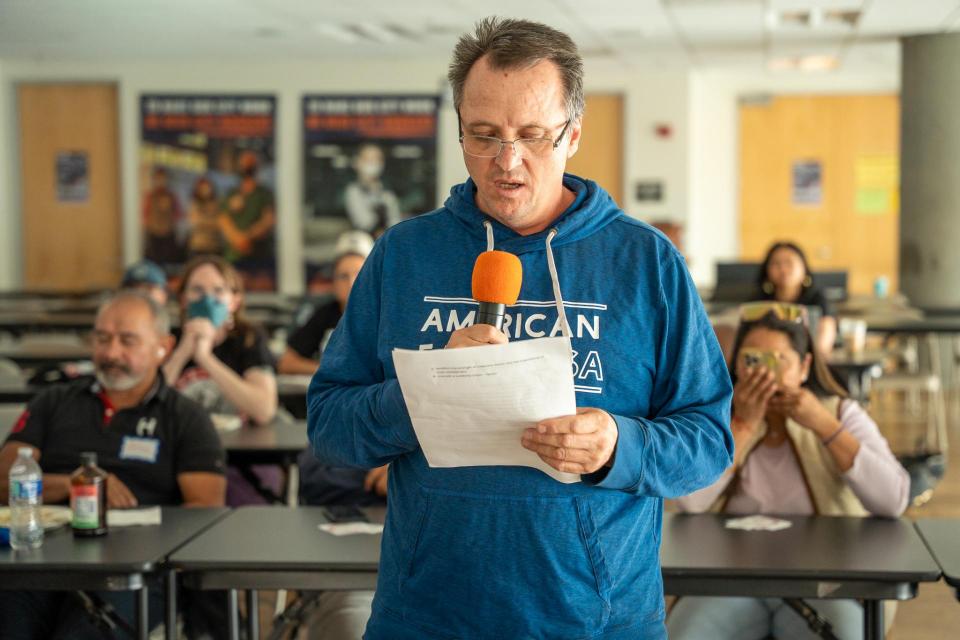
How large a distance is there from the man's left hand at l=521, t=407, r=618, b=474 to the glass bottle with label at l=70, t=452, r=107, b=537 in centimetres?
160

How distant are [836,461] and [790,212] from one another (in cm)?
1286

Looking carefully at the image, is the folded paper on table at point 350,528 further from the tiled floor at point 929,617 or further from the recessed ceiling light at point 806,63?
the recessed ceiling light at point 806,63

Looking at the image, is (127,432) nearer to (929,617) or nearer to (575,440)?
(575,440)

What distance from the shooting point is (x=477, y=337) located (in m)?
1.38

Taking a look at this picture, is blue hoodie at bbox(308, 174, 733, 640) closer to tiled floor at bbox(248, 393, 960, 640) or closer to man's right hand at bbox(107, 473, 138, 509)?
tiled floor at bbox(248, 393, 960, 640)

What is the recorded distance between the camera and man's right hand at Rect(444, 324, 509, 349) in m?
1.38

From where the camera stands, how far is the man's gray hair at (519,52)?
1.51 m

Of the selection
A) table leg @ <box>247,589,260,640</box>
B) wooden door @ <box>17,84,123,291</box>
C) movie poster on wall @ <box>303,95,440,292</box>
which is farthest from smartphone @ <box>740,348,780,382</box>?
wooden door @ <box>17,84,123,291</box>

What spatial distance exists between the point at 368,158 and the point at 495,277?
11.8 meters

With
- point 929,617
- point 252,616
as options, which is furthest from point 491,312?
point 929,617

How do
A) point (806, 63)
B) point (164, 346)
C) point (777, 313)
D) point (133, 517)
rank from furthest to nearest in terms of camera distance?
point (806, 63)
point (164, 346)
point (777, 313)
point (133, 517)

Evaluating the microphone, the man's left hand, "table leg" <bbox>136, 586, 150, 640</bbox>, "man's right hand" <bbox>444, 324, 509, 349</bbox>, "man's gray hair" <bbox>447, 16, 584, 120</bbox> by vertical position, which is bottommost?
"table leg" <bbox>136, 586, 150, 640</bbox>

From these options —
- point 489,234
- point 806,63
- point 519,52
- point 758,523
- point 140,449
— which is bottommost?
point 758,523

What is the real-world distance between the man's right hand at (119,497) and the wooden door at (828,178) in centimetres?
1307
